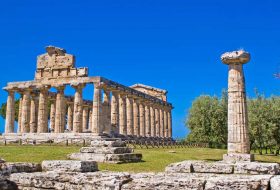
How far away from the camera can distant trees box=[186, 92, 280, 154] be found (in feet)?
137

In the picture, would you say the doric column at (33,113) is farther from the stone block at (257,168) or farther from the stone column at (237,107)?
the stone block at (257,168)

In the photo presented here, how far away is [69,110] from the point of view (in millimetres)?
60312

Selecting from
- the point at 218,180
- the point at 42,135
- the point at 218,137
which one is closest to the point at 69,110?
the point at 42,135

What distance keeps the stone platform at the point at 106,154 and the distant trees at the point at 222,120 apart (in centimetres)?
2384

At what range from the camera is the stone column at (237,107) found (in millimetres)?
20656

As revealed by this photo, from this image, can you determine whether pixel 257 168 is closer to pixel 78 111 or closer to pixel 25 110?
pixel 78 111

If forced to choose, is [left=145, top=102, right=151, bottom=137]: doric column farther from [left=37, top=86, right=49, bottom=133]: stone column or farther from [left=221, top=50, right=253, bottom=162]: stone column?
[left=221, top=50, right=253, bottom=162]: stone column

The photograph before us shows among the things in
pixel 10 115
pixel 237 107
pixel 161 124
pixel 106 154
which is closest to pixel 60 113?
pixel 10 115

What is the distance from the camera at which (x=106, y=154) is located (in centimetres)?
2102

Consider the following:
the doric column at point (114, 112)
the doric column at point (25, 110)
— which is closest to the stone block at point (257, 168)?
the doric column at point (114, 112)

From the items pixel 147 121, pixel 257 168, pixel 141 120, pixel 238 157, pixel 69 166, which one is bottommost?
pixel 238 157

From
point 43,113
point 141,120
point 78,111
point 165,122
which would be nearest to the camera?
point 78,111

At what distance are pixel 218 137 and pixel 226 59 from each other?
3661 cm

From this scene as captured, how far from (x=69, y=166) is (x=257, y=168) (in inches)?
250
